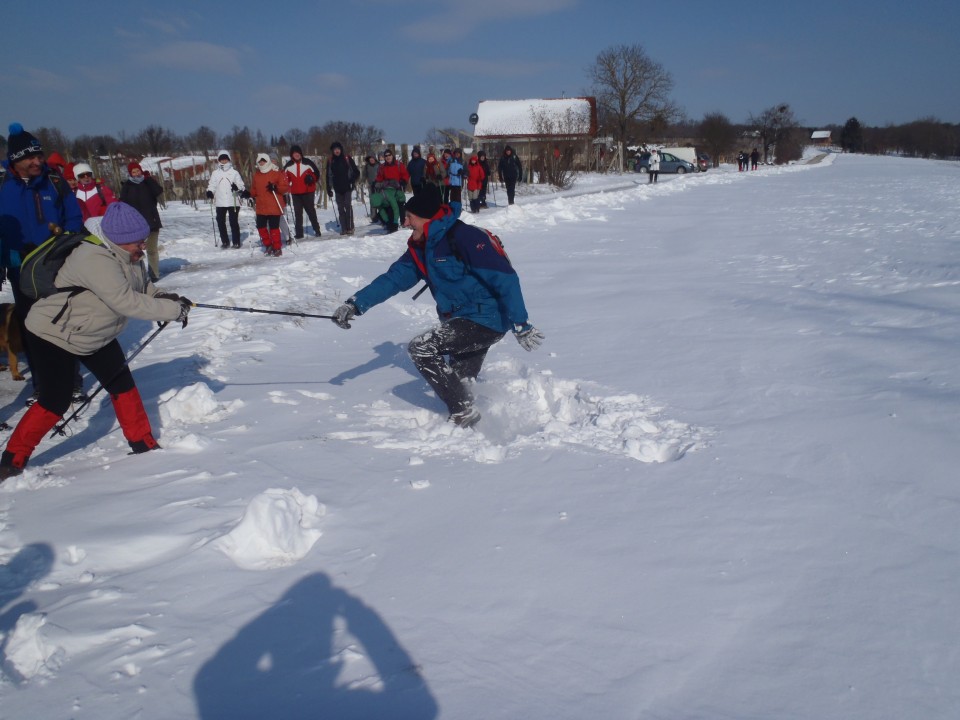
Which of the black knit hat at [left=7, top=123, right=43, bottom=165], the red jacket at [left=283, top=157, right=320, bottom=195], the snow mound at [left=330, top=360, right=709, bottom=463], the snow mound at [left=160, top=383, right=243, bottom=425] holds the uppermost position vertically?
the red jacket at [left=283, top=157, right=320, bottom=195]

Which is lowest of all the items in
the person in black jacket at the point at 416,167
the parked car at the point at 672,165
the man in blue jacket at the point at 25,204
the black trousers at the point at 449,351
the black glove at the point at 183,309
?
the black trousers at the point at 449,351

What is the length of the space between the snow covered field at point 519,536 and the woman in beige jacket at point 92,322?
0.82 feet

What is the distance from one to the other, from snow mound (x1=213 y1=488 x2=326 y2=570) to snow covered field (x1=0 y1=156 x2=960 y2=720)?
0.01 meters

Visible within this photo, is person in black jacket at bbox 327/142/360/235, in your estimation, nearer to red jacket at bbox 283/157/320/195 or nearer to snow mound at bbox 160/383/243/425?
red jacket at bbox 283/157/320/195

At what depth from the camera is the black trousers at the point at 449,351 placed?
4.14m

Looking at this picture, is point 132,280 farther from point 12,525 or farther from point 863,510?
point 863,510

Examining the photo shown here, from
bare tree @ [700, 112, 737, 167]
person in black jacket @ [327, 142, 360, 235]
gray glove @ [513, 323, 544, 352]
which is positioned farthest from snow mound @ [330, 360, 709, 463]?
bare tree @ [700, 112, 737, 167]

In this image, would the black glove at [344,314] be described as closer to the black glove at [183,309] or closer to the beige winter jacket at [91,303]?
the black glove at [183,309]

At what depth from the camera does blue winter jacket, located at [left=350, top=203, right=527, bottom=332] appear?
3.94 metres

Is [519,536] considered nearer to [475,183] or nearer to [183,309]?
[183,309]

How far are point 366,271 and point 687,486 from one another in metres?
6.83

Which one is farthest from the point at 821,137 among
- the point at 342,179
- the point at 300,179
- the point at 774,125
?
the point at 300,179

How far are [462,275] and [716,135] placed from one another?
68.4m

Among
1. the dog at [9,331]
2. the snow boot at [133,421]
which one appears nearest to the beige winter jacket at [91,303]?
the snow boot at [133,421]
